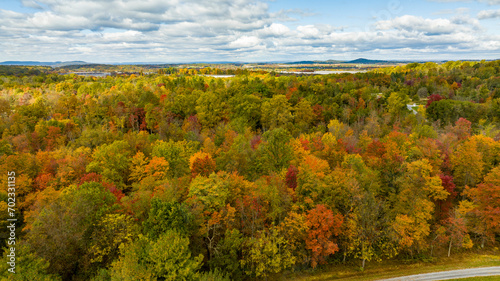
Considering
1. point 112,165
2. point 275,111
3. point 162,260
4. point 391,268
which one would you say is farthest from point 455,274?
point 275,111

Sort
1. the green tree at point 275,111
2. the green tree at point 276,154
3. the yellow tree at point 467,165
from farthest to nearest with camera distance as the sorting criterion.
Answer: the green tree at point 275,111 → the green tree at point 276,154 → the yellow tree at point 467,165

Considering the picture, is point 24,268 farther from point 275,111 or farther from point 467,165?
point 275,111

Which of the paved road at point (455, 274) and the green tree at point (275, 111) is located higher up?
the green tree at point (275, 111)

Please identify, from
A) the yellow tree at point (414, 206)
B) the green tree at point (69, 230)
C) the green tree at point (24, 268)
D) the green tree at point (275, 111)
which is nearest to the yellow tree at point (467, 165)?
the yellow tree at point (414, 206)

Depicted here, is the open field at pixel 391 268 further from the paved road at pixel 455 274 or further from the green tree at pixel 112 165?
the green tree at pixel 112 165

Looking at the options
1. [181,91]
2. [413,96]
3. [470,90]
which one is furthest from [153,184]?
[470,90]

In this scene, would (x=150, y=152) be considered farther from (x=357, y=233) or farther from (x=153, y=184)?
(x=357, y=233)

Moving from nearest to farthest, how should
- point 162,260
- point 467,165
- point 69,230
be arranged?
point 162,260, point 69,230, point 467,165

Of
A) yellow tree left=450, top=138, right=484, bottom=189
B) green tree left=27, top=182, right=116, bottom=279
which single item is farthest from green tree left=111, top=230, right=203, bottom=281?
yellow tree left=450, top=138, right=484, bottom=189

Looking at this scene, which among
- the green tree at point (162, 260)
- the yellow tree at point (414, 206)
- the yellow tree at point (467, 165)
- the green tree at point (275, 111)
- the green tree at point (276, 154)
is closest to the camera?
the green tree at point (162, 260)

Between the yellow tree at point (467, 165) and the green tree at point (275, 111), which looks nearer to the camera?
the yellow tree at point (467, 165)
